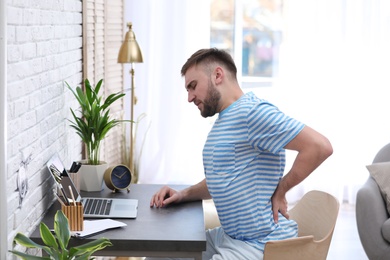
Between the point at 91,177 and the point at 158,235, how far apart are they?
79 cm

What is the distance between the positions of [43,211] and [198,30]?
3.47m

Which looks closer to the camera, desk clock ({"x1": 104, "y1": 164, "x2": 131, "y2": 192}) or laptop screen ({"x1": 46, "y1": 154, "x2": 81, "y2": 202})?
laptop screen ({"x1": 46, "y1": 154, "x2": 81, "y2": 202})

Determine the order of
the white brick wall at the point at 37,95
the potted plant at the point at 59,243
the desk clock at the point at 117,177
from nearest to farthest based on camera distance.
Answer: the potted plant at the point at 59,243 → the white brick wall at the point at 37,95 → the desk clock at the point at 117,177

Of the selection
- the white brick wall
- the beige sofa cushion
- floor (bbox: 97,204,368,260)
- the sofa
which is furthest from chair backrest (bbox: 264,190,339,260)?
floor (bbox: 97,204,368,260)

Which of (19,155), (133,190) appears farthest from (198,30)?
(19,155)

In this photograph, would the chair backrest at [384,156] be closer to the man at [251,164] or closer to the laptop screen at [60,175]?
the man at [251,164]

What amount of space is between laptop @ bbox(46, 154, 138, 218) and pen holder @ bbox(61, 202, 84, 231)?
0.17 m

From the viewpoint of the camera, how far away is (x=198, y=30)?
5.99 m

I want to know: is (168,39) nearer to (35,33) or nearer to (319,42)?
(319,42)

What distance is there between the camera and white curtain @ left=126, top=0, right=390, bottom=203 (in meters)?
5.92

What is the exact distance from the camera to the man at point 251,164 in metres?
2.60

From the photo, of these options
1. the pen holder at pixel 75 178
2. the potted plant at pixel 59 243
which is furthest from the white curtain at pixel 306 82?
the potted plant at pixel 59 243

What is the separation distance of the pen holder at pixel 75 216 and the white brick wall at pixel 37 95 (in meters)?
0.13

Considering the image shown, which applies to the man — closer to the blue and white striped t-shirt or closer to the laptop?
the blue and white striped t-shirt
